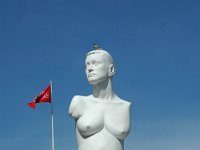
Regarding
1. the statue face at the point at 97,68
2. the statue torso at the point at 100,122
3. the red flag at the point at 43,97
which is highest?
the red flag at the point at 43,97

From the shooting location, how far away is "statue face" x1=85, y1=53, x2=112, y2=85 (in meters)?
15.2

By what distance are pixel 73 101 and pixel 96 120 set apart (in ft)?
2.87


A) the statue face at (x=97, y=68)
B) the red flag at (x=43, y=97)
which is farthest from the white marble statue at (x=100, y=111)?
the red flag at (x=43, y=97)

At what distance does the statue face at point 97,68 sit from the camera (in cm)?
1519

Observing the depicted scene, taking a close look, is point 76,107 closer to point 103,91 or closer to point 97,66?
point 103,91

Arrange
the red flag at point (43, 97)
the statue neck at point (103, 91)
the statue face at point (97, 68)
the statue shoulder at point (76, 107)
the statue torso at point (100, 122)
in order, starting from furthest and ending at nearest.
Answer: the red flag at point (43, 97), the statue neck at point (103, 91), the statue face at point (97, 68), the statue shoulder at point (76, 107), the statue torso at point (100, 122)

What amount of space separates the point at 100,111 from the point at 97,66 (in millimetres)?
1267

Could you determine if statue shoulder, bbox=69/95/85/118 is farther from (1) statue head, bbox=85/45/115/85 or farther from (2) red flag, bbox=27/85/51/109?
(2) red flag, bbox=27/85/51/109

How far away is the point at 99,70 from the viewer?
15188mm

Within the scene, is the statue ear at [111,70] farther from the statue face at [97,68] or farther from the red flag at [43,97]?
the red flag at [43,97]

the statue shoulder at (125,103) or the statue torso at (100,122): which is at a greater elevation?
the statue shoulder at (125,103)

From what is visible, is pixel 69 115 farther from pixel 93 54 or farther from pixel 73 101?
pixel 93 54

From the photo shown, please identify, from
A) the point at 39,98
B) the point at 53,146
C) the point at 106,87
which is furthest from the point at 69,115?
the point at 39,98

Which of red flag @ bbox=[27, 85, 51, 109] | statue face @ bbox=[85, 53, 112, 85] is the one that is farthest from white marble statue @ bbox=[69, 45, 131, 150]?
red flag @ bbox=[27, 85, 51, 109]
